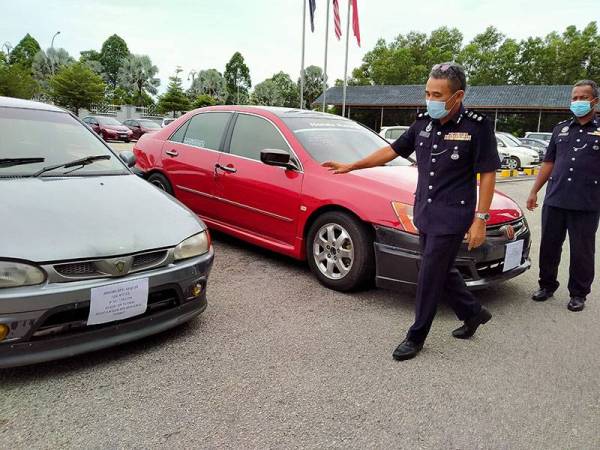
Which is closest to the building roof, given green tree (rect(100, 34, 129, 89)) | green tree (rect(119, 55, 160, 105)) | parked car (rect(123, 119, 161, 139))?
parked car (rect(123, 119, 161, 139))

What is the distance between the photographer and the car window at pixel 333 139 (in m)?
4.33

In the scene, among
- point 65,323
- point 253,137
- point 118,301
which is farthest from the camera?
point 253,137

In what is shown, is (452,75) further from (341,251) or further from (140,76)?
(140,76)

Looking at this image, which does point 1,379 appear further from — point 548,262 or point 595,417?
point 548,262

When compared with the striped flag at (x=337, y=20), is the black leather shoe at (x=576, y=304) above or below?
below

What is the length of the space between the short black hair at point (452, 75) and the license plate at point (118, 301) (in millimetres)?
1912

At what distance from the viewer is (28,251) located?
2.25 m

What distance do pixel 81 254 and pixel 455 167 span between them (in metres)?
2.00

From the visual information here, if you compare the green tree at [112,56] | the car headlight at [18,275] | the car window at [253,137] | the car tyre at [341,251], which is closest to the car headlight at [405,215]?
the car tyre at [341,251]

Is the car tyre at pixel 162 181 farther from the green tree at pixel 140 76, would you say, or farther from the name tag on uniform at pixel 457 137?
the green tree at pixel 140 76

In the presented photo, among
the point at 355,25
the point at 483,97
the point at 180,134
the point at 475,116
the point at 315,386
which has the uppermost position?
the point at 355,25

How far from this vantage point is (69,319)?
7.64 ft

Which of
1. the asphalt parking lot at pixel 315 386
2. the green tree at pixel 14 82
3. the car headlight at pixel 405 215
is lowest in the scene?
the asphalt parking lot at pixel 315 386

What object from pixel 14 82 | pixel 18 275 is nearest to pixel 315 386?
pixel 18 275
